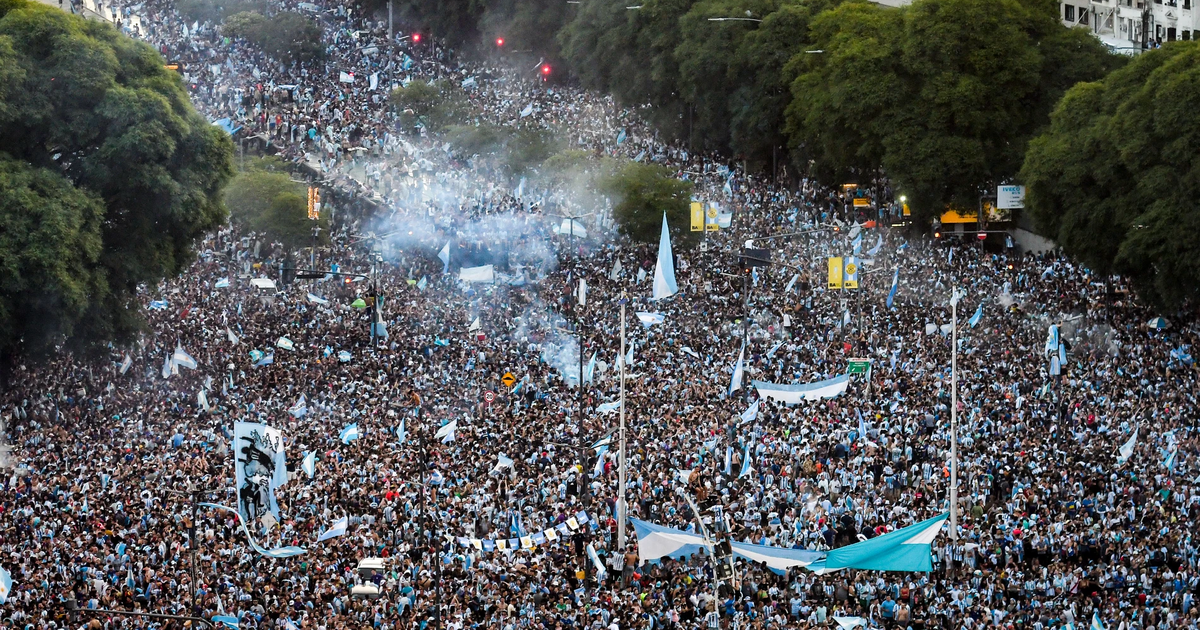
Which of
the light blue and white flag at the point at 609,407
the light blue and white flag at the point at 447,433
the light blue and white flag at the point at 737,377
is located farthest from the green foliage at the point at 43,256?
the light blue and white flag at the point at 737,377

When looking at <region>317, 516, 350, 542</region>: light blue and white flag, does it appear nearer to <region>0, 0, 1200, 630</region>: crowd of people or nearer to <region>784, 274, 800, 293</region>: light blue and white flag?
<region>0, 0, 1200, 630</region>: crowd of people

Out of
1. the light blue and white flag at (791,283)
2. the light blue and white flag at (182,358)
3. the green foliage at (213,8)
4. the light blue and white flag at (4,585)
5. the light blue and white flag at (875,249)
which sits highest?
the green foliage at (213,8)

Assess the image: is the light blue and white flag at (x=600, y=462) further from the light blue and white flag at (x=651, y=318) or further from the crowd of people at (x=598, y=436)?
the light blue and white flag at (x=651, y=318)

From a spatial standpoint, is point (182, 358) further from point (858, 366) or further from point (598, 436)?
point (858, 366)

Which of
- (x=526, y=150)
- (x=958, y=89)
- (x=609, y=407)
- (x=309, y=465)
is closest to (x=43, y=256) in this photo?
(x=309, y=465)

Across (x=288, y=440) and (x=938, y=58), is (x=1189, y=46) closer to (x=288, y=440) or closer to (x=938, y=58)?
(x=938, y=58)

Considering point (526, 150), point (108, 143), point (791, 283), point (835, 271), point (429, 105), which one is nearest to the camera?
point (108, 143)
